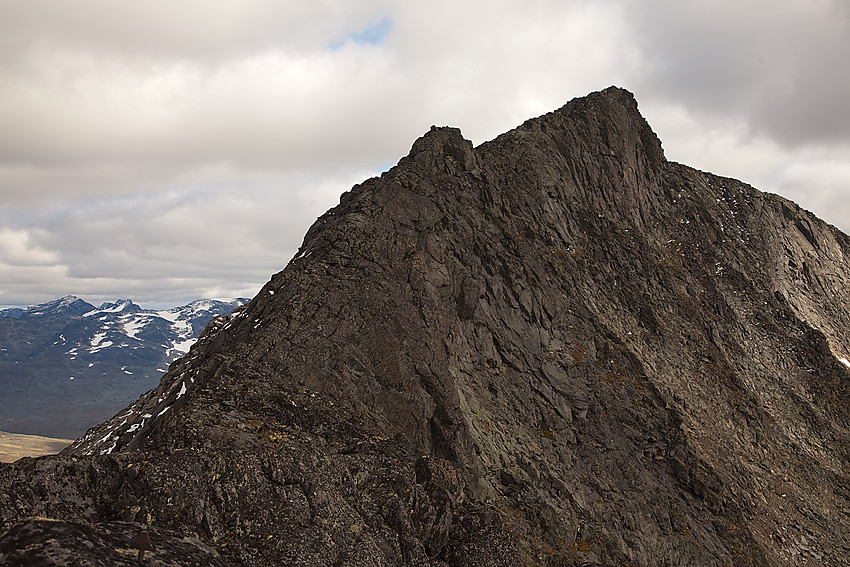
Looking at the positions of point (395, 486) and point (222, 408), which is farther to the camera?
point (222, 408)

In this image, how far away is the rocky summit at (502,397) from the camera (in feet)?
59.0

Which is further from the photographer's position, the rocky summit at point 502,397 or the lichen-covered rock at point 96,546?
the rocky summit at point 502,397

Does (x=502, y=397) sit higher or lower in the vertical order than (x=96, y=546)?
higher

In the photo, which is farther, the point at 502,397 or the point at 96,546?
the point at 502,397

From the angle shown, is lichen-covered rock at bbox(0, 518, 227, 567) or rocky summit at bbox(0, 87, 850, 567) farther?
rocky summit at bbox(0, 87, 850, 567)

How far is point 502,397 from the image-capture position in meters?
35.5

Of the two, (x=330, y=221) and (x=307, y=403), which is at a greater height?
(x=330, y=221)

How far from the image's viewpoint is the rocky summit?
17984mm

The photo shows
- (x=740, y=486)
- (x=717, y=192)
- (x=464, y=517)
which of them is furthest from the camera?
(x=717, y=192)

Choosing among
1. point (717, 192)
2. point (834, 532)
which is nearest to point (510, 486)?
point (834, 532)

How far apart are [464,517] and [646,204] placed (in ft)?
141

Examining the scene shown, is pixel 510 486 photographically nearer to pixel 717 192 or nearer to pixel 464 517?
pixel 464 517

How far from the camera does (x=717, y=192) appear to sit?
65312mm

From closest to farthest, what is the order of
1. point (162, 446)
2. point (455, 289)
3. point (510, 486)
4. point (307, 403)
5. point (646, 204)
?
point (162, 446), point (307, 403), point (510, 486), point (455, 289), point (646, 204)
